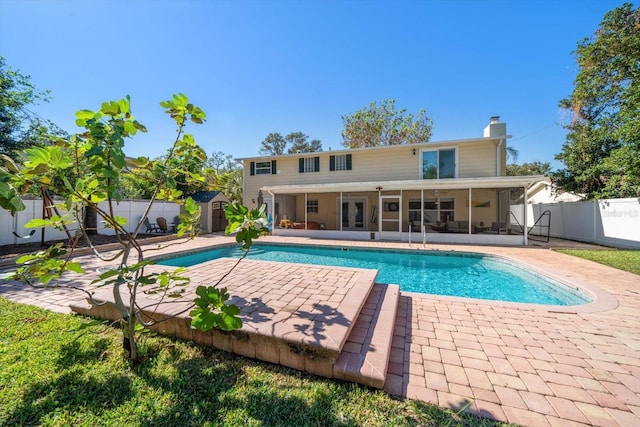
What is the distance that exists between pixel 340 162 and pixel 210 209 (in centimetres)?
918

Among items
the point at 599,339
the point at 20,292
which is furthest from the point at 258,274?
the point at 599,339

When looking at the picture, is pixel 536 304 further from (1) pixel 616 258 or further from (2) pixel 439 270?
(1) pixel 616 258

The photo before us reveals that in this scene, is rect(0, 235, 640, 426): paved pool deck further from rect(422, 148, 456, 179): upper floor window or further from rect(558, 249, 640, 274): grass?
rect(422, 148, 456, 179): upper floor window

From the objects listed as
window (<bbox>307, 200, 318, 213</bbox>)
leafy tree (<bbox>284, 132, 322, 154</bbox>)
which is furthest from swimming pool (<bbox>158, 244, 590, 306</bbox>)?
leafy tree (<bbox>284, 132, 322, 154</bbox>)

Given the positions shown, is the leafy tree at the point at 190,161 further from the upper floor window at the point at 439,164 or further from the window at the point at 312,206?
the window at the point at 312,206

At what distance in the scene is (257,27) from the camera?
9.13 m

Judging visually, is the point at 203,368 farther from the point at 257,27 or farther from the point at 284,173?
the point at 284,173

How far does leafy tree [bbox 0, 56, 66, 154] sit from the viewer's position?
10.9 metres

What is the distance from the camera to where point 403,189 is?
1317 cm

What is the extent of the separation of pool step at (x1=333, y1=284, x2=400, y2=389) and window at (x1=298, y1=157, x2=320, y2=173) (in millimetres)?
13136

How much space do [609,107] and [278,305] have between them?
70.1 ft

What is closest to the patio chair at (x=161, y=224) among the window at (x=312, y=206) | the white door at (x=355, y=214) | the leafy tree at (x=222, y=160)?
the window at (x=312, y=206)

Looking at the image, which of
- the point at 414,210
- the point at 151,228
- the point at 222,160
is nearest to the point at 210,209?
the point at 151,228

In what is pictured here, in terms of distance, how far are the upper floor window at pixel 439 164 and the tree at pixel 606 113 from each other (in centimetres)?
612
